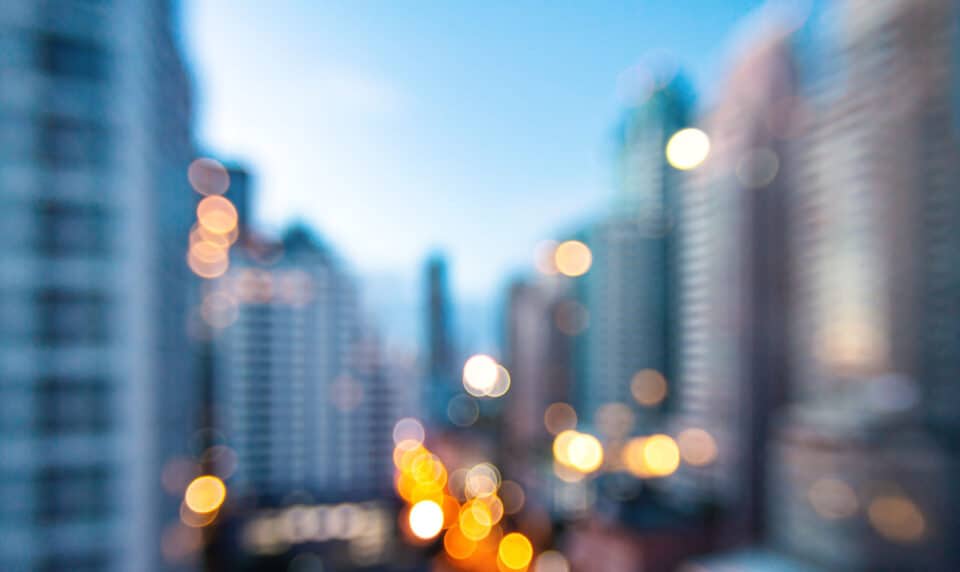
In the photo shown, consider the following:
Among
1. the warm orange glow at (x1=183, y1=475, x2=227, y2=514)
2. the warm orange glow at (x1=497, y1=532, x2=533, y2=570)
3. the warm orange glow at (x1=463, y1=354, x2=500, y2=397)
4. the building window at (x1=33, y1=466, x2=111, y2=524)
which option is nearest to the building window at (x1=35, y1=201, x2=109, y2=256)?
the building window at (x1=33, y1=466, x2=111, y2=524)

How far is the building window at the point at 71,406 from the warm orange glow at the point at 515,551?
7.44 metres

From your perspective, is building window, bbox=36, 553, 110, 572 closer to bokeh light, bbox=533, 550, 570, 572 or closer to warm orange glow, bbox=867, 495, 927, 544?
bokeh light, bbox=533, 550, 570, 572

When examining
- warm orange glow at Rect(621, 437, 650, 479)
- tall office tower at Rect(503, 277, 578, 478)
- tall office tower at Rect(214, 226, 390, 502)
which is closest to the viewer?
tall office tower at Rect(214, 226, 390, 502)

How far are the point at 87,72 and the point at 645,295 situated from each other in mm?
9291

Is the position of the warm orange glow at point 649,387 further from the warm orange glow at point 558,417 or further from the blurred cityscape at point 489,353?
the warm orange glow at point 558,417

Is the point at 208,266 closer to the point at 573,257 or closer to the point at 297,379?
the point at 297,379

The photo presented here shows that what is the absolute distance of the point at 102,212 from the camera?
286cm

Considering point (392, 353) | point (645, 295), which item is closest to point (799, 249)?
point (645, 295)

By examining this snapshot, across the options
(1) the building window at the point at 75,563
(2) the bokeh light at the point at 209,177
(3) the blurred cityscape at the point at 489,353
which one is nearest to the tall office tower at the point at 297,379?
(3) the blurred cityscape at the point at 489,353

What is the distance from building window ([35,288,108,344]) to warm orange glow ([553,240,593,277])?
33.0 feet

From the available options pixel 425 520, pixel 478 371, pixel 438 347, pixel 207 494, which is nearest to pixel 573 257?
pixel 478 371

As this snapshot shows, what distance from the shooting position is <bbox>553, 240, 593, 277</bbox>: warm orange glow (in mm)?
11484

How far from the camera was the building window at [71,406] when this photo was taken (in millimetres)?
2654

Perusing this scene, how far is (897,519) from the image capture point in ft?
15.6
